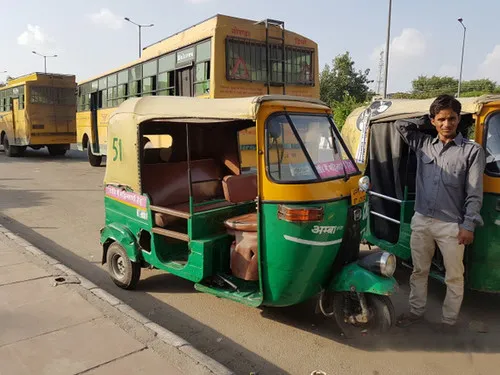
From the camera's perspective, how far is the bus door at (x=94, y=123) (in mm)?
16859

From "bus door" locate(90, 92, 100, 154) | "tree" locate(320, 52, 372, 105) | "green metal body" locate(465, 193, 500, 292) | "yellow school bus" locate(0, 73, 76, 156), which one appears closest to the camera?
"green metal body" locate(465, 193, 500, 292)

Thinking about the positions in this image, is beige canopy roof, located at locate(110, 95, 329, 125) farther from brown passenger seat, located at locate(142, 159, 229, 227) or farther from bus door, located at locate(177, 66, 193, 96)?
bus door, located at locate(177, 66, 193, 96)

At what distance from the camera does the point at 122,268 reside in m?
4.89

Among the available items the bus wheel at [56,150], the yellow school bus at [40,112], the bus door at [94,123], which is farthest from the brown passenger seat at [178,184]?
the bus wheel at [56,150]

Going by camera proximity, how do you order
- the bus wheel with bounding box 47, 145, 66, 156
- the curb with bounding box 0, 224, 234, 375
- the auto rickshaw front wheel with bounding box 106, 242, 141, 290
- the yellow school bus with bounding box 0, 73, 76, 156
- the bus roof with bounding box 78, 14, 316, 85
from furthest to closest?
the bus wheel with bounding box 47, 145, 66, 156 → the yellow school bus with bounding box 0, 73, 76, 156 → the bus roof with bounding box 78, 14, 316, 85 → the auto rickshaw front wheel with bounding box 106, 242, 141, 290 → the curb with bounding box 0, 224, 234, 375

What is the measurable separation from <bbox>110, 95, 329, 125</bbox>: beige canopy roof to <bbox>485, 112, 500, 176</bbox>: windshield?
1.44m

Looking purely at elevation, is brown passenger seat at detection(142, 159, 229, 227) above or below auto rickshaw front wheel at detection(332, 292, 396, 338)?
above

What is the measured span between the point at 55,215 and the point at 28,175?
649 centimetres

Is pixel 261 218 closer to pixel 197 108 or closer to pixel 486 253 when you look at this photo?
pixel 197 108

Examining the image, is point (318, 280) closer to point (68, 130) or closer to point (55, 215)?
point (55, 215)

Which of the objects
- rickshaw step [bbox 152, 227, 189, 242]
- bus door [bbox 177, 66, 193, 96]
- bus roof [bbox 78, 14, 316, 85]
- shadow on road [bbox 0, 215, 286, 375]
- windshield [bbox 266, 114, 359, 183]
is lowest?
shadow on road [bbox 0, 215, 286, 375]

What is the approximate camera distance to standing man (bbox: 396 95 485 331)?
3523 mm

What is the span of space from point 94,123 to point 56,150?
16.8ft

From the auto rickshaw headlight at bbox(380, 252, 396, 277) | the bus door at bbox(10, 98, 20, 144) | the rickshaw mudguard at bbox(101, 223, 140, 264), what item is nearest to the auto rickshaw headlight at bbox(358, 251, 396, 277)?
the auto rickshaw headlight at bbox(380, 252, 396, 277)
